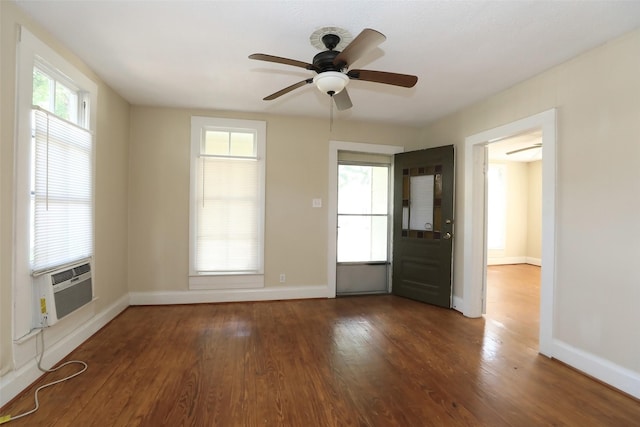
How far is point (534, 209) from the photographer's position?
7004 mm

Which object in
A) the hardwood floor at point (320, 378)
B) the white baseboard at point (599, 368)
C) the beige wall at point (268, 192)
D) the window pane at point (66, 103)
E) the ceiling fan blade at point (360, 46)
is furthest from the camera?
the beige wall at point (268, 192)

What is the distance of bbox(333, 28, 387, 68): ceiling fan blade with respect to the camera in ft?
4.99

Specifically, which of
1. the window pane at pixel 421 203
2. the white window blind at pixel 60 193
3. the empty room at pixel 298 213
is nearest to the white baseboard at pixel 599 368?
the empty room at pixel 298 213

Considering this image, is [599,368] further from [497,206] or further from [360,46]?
[497,206]

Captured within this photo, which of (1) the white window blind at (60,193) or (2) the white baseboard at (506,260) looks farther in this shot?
(2) the white baseboard at (506,260)

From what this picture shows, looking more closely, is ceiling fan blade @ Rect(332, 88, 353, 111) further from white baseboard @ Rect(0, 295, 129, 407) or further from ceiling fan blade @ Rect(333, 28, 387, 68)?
white baseboard @ Rect(0, 295, 129, 407)

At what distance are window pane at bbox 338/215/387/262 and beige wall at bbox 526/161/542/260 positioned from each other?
4.78m

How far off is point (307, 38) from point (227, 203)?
239 cm

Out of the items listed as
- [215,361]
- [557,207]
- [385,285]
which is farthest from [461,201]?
[215,361]

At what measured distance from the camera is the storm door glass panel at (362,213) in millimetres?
4379

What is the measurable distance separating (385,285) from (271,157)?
263 centimetres

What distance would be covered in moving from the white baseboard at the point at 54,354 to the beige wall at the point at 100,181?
0.08 meters

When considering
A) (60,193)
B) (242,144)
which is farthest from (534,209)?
(60,193)

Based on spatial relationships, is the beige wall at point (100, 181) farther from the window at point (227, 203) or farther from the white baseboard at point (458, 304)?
the white baseboard at point (458, 304)
